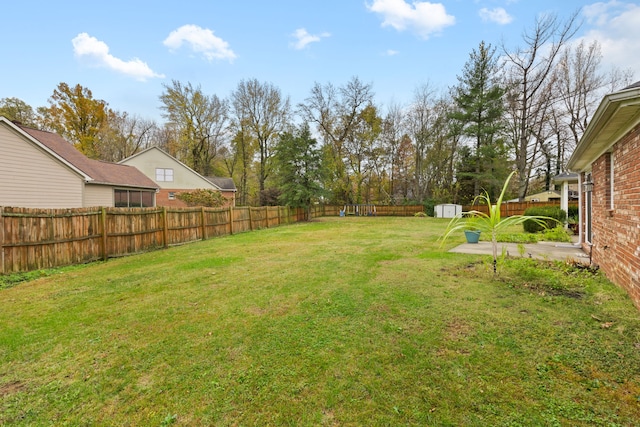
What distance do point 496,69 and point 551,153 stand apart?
9386 millimetres

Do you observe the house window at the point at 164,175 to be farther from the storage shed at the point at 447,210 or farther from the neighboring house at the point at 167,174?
the storage shed at the point at 447,210

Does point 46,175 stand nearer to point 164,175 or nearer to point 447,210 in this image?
point 164,175

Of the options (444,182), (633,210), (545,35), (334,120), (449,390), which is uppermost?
(545,35)

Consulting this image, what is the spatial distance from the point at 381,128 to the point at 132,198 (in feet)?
73.9

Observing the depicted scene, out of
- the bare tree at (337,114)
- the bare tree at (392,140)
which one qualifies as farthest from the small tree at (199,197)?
the bare tree at (392,140)

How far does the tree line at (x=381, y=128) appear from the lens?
66.4ft

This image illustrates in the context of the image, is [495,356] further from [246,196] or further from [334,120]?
[246,196]

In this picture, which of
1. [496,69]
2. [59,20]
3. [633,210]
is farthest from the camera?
[496,69]

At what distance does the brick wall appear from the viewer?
3451 millimetres

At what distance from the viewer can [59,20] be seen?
10.1 m

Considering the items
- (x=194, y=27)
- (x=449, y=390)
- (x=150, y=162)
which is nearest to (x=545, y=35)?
(x=194, y=27)

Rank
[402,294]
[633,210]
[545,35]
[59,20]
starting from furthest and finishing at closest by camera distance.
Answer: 1. [545,35]
2. [59,20]
3. [402,294]
4. [633,210]

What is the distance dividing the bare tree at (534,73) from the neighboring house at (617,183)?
19.1m

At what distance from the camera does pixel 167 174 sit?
2288 centimetres
